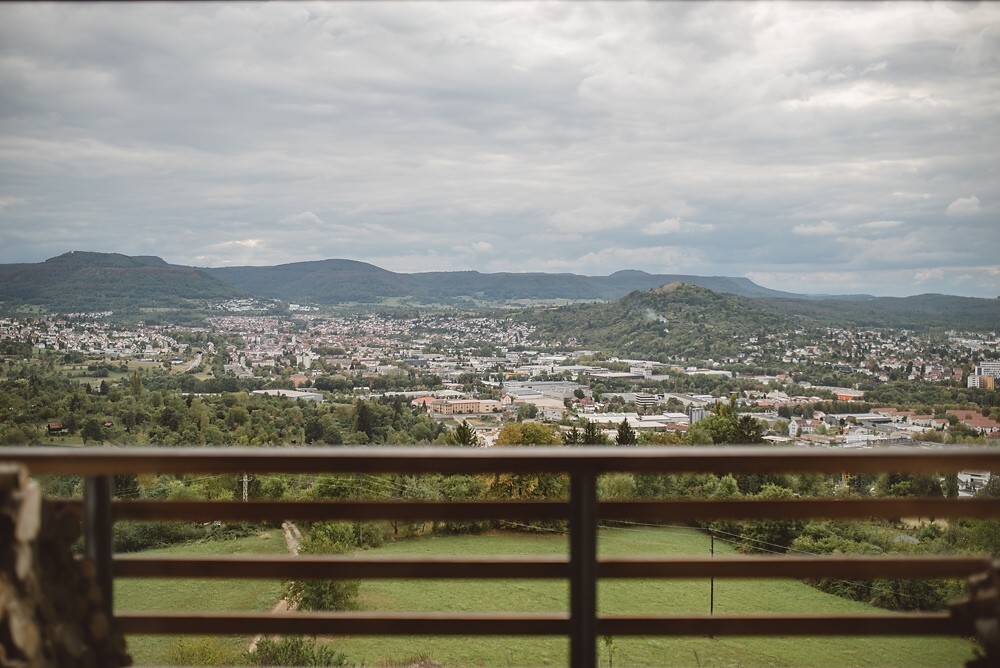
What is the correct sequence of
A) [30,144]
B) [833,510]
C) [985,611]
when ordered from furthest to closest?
[30,144]
[833,510]
[985,611]

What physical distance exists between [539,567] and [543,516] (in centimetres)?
15

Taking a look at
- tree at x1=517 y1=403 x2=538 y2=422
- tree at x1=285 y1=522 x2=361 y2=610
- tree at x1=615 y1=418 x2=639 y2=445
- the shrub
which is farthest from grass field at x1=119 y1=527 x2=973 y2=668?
tree at x1=517 y1=403 x2=538 y2=422

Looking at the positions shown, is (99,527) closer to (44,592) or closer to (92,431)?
(44,592)

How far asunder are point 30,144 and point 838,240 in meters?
15.4

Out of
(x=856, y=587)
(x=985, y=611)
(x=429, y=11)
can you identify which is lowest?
(x=856, y=587)

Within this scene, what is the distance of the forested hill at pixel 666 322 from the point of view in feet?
72.5

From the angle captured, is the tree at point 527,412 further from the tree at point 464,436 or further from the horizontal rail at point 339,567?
the horizontal rail at point 339,567

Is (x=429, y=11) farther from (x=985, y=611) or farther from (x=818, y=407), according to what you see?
(x=818, y=407)

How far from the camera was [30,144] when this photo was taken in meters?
8.72

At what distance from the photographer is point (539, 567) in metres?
1.81

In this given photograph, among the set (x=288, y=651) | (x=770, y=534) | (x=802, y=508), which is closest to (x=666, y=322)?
(x=770, y=534)

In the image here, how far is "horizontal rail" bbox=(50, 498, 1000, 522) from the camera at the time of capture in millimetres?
1752

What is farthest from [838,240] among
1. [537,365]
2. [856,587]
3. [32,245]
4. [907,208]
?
[32,245]

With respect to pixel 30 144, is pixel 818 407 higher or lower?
lower
